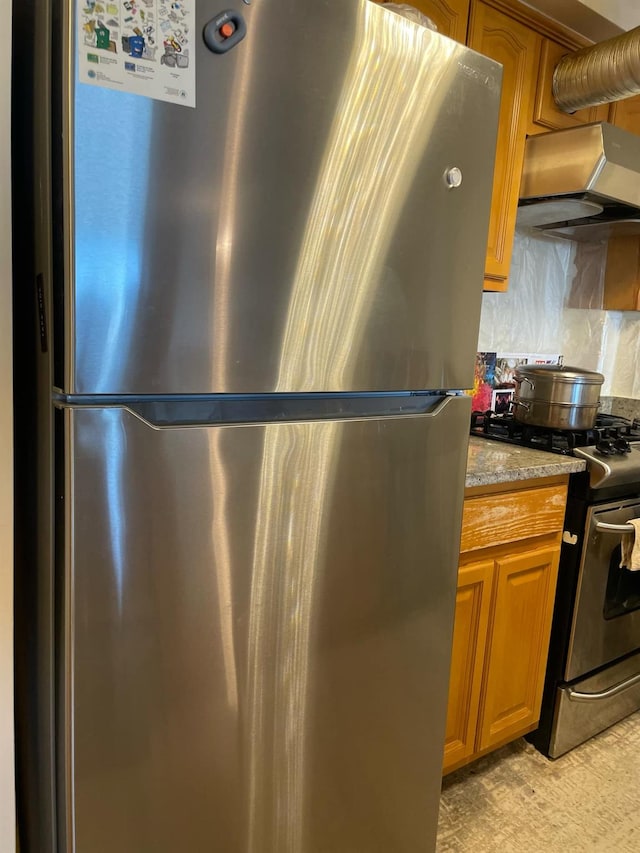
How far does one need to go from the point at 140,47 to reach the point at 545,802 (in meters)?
1.97

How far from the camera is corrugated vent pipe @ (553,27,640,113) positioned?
5.46ft

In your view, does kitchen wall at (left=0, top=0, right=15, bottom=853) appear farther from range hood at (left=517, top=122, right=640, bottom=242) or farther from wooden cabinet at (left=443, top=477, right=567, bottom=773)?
range hood at (left=517, top=122, right=640, bottom=242)

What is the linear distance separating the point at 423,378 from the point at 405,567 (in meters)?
0.34

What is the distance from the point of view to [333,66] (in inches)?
31.4

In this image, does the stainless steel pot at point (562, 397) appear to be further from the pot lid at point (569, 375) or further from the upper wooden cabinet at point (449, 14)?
the upper wooden cabinet at point (449, 14)

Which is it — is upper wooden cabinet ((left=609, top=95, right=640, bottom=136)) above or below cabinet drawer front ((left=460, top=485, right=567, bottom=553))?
above

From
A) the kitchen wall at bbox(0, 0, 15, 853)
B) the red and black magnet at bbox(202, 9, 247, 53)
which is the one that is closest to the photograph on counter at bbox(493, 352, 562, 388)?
the red and black magnet at bbox(202, 9, 247, 53)

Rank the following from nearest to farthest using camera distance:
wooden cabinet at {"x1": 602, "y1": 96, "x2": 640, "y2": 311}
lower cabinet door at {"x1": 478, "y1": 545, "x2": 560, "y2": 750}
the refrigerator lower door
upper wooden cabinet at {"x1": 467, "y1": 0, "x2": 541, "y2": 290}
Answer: the refrigerator lower door < lower cabinet door at {"x1": 478, "y1": 545, "x2": 560, "y2": 750} < upper wooden cabinet at {"x1": 467, "y1": 0, "x2": 541, "y2": 290} < wooden cabinet at {"x1": 602, "y1": 96, "x2": 640, "y2": 311}

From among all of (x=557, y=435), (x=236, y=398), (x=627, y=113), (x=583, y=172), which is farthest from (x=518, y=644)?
(x=627, y=113)

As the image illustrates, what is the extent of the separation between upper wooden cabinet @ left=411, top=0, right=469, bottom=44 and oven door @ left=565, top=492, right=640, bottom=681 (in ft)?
4.50

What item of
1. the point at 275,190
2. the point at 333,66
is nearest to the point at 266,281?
the point at 275,190

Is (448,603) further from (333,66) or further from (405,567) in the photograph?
(333,66)

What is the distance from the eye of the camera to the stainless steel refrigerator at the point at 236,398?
692mm

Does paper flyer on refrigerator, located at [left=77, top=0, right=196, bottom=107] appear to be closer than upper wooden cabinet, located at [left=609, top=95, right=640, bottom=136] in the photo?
Yes
